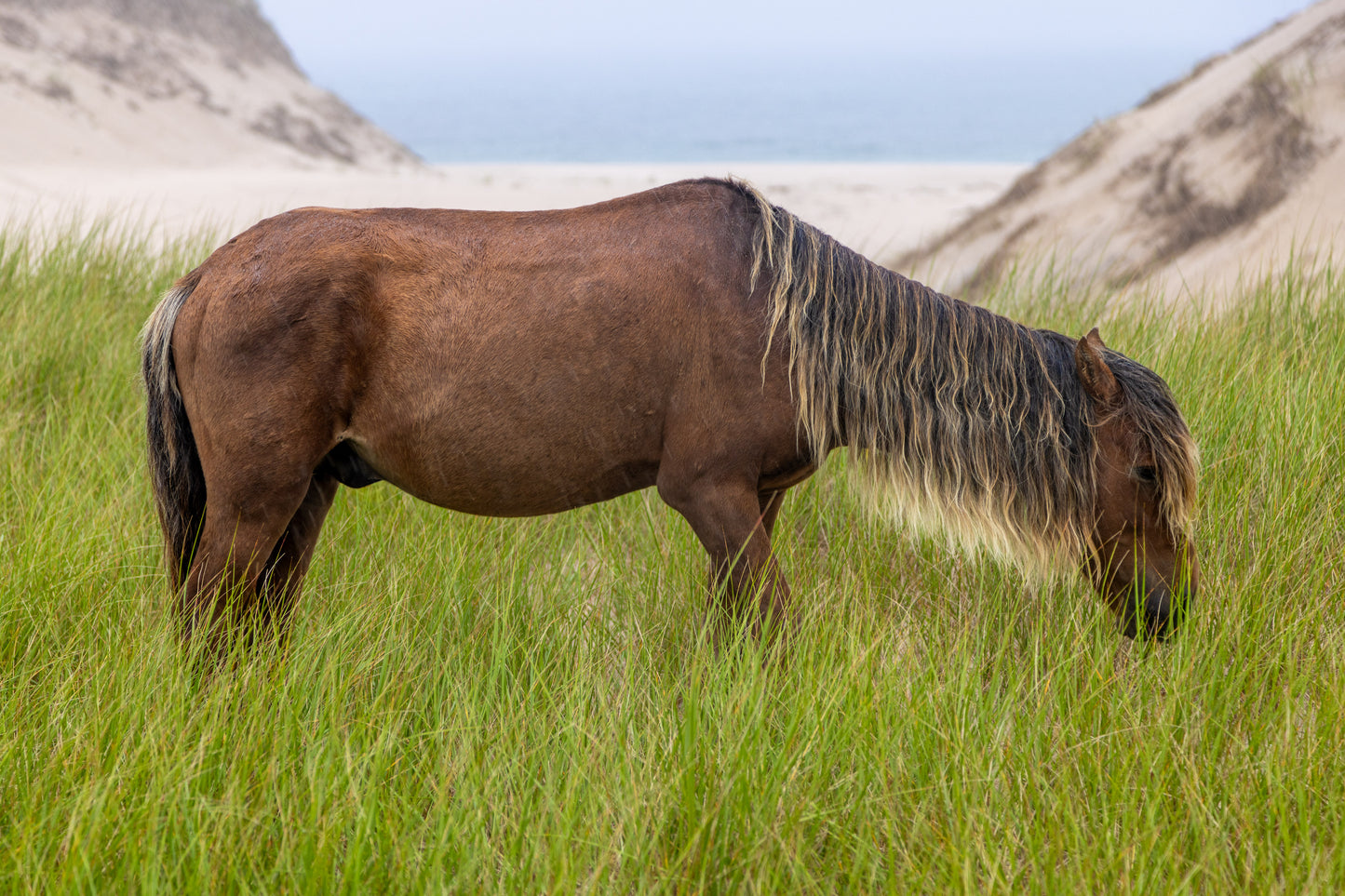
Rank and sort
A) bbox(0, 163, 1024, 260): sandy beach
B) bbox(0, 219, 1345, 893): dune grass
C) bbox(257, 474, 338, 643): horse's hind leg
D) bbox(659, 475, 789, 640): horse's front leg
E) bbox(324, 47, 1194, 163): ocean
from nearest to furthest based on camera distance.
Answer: bbox(0, 219, 1345, 893): dune grass, bbox(659, 475, 789, 640): horse's front leg, bbox(257, 474, 338, 643): horse's hind leg, bbox(0, 163, 1024, 260): sandy beach, bbox(324, 47, 1194, 163): ocean

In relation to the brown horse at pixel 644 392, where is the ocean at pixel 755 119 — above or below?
below


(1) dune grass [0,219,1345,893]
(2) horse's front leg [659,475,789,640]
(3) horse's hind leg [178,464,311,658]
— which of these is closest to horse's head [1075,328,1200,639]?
Answer: (1) dune grass [0,219,1345,893]

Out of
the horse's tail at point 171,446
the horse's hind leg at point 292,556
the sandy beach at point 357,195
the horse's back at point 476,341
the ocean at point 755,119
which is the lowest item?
the ocean at point 755,119

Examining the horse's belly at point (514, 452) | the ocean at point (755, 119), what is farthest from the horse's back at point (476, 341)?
the ocean at point (755, 119)

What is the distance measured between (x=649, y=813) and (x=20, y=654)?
72.7 inches

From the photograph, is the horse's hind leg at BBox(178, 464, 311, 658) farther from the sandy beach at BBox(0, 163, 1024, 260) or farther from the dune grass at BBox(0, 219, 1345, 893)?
the sandy beach at BBox(0, 163, 1024, 260)

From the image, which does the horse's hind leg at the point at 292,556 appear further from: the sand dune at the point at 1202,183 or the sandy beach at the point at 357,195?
the sandy beach at the point at 357,195

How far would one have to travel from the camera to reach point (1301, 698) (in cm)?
248

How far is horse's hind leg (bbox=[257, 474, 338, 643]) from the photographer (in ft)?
9.81

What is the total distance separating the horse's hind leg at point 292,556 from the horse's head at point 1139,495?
2234 millimetres

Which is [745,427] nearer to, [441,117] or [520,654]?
[520,654]

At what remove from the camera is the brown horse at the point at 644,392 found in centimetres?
264

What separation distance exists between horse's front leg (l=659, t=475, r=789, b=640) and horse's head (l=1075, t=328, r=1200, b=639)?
0.96 m

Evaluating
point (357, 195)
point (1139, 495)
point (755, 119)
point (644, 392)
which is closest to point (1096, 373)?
point (1139, 495)
